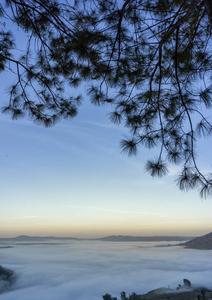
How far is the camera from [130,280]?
49281 mm

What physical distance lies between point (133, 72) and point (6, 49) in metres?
2.00

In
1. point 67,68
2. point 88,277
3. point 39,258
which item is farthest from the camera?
point 39,258

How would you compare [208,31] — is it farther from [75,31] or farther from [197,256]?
[197,256]

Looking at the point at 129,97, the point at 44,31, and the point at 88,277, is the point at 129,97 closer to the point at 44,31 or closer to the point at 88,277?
the point at 44,31

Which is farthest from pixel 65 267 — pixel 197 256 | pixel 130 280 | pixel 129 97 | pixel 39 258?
pixel 129 97

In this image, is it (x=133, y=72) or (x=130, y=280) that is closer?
(x=133, y=72)

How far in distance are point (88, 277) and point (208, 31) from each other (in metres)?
50.5

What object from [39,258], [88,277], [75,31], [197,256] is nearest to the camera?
[75,31]

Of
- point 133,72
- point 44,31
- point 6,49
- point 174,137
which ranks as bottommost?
point 174,137

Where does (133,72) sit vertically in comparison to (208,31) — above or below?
below

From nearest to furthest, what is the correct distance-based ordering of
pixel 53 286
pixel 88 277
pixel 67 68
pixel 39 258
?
pixel 67 68 → pixel 53 286 → pixel 88 277 → pixel 39 258

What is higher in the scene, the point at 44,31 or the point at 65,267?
the point at 44,31

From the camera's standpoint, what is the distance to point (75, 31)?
3.55 meters

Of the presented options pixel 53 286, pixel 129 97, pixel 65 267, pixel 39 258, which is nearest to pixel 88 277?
pixel 53 286
